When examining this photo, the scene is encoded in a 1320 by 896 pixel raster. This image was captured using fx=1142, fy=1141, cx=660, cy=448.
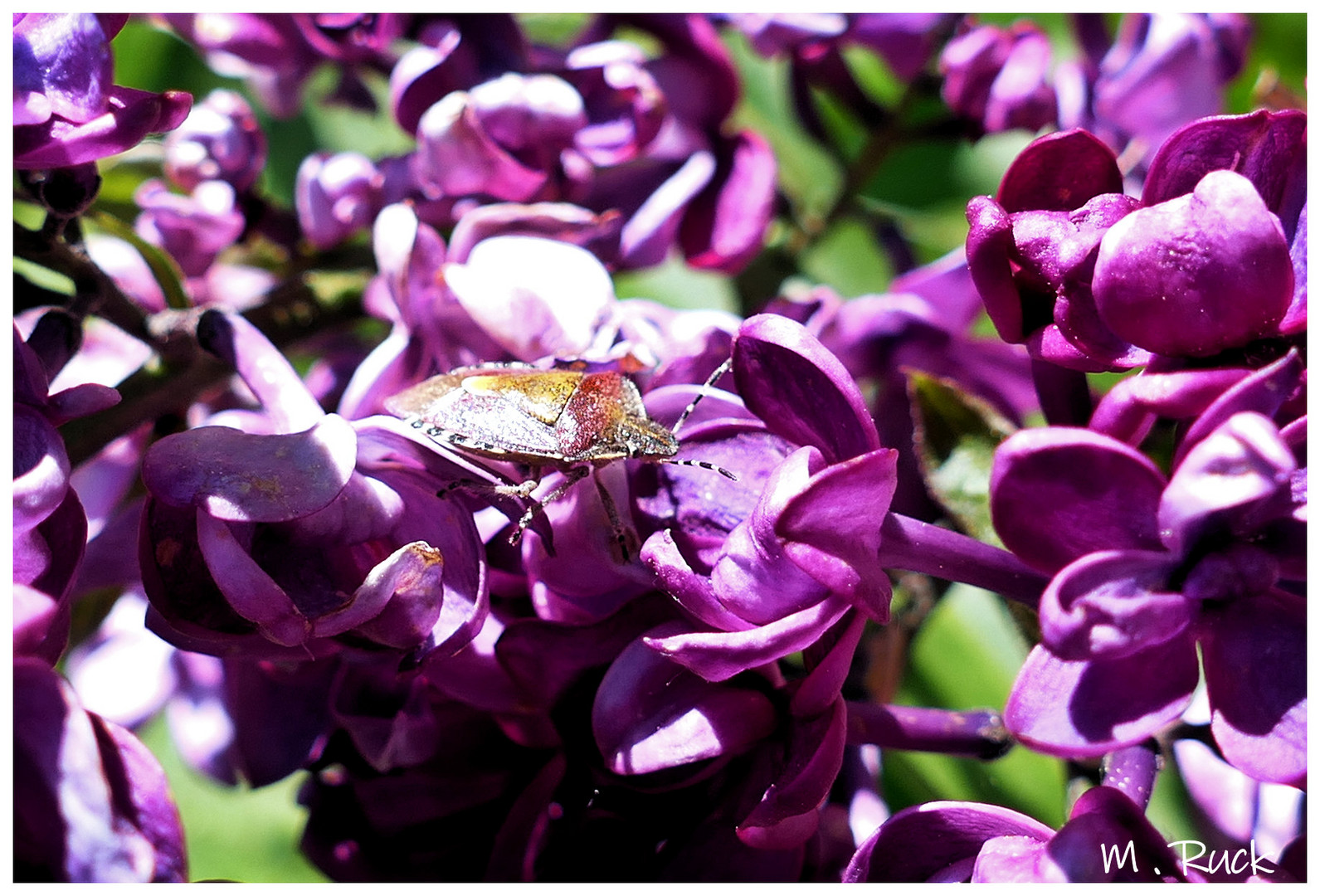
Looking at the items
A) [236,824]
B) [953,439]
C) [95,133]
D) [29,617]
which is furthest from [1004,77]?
[236,824]

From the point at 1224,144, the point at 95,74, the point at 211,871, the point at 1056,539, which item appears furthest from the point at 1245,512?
the point at 211,871

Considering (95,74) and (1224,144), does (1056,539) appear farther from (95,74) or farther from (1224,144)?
(95,74)

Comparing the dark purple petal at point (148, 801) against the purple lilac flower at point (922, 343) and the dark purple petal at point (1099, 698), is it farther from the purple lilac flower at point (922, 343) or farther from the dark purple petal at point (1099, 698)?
the purple lilac flower at point (922, 343)

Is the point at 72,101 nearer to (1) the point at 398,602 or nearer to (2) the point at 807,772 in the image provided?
(1) the point at 398,602

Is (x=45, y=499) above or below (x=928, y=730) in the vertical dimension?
above

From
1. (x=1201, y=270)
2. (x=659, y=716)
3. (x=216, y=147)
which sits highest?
(x=1201, y=270)

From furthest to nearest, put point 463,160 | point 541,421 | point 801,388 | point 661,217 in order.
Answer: point 661,217 < point 463,160 < point 541,421 < point 801,388

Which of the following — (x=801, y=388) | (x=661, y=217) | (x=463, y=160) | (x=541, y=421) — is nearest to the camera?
(x=801, y=388)
